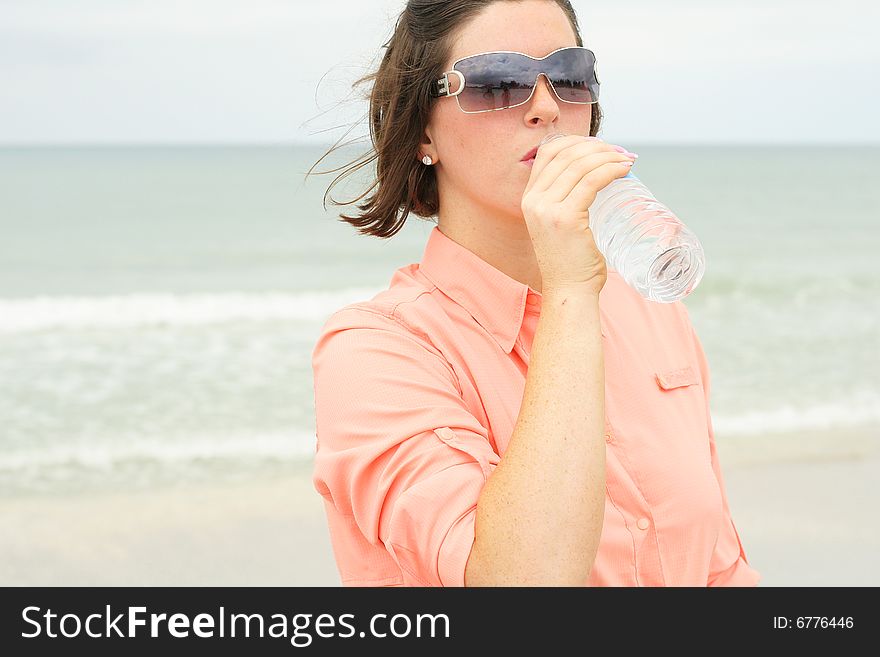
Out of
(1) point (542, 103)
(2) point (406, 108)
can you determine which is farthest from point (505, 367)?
(2) point (406, 108)

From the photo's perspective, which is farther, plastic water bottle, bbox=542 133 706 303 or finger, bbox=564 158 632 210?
plastic water bottle, bbox=542 133 706 303

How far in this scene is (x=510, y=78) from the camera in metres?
2.08

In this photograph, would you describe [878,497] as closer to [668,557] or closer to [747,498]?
[747,498]

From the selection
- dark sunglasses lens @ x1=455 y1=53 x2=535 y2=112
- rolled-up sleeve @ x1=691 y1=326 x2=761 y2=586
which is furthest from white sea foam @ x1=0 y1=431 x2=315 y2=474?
dark sunglasses lens @ x1=455 y1=53 x2=535 y2=112

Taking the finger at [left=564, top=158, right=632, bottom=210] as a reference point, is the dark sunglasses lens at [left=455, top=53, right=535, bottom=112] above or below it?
above

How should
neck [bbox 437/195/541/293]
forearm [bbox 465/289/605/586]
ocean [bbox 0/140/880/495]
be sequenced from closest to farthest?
forearm [bbox 465/289/605/586], neck [bbox 437/195/541/293], ocean [bbox 0/140/880/495]

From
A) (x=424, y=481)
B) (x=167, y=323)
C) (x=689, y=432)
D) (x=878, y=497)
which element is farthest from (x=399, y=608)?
(x=167, y=323)

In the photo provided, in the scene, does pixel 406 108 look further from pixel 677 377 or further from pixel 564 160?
pixel 677 377

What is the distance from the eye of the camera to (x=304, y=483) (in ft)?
22.6

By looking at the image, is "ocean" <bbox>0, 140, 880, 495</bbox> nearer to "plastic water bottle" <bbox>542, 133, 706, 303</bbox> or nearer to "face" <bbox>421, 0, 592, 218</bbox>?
"face" <bbox>421, 0, 592, 218</bbox>

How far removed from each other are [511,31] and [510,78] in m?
0.12

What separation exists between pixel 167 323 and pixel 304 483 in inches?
252

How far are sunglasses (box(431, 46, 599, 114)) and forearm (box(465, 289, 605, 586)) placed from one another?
2.00 feet

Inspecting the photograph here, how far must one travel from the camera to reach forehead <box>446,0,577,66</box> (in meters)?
2.13
